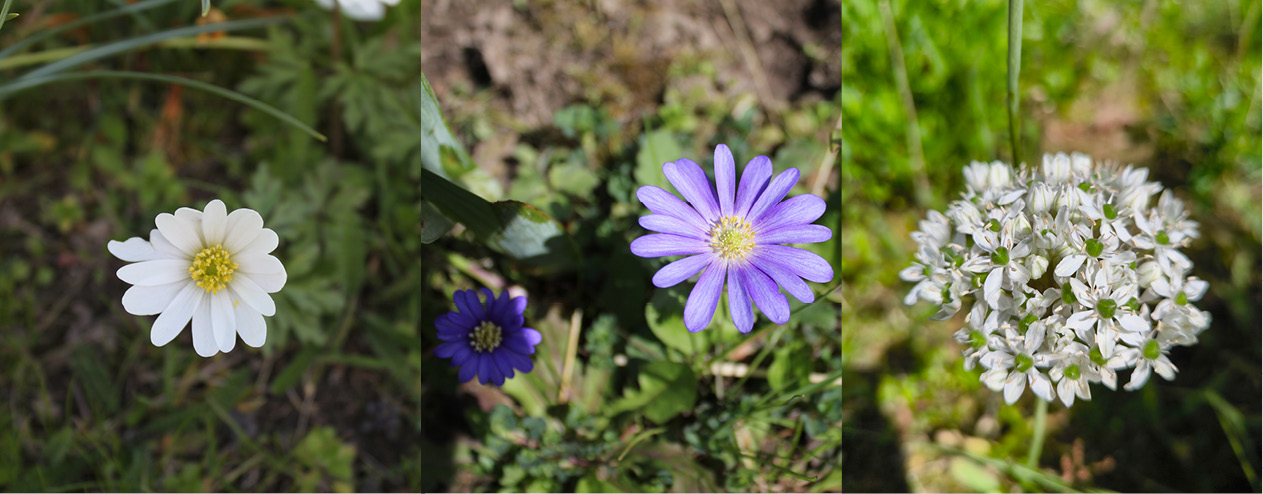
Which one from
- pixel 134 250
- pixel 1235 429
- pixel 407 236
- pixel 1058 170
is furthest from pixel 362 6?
pixel 1235 429

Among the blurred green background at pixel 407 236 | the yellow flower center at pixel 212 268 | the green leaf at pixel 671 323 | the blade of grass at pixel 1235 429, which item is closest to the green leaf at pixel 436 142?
the blurred green background at pixel 407 236

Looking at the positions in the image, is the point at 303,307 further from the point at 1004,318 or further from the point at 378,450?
the point at 1004,318

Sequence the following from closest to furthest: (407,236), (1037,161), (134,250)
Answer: (134,250) < (407,236) < (1037,161)

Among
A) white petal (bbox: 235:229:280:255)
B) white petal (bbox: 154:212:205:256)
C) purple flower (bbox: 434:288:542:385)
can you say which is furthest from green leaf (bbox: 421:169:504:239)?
white petal (bbox: 154:212:205:256)

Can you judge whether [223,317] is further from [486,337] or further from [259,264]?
[486,337]

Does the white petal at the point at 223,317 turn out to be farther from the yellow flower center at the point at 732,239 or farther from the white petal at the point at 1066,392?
the white petal at the point at 1066,392

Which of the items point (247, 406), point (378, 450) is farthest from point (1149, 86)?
point (247, 406)

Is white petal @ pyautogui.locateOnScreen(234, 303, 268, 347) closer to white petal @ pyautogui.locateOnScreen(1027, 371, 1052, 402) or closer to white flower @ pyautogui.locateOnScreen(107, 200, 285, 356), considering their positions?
white flower @ pyautogui.locateOnScreen(107, 200, 285, 356)
